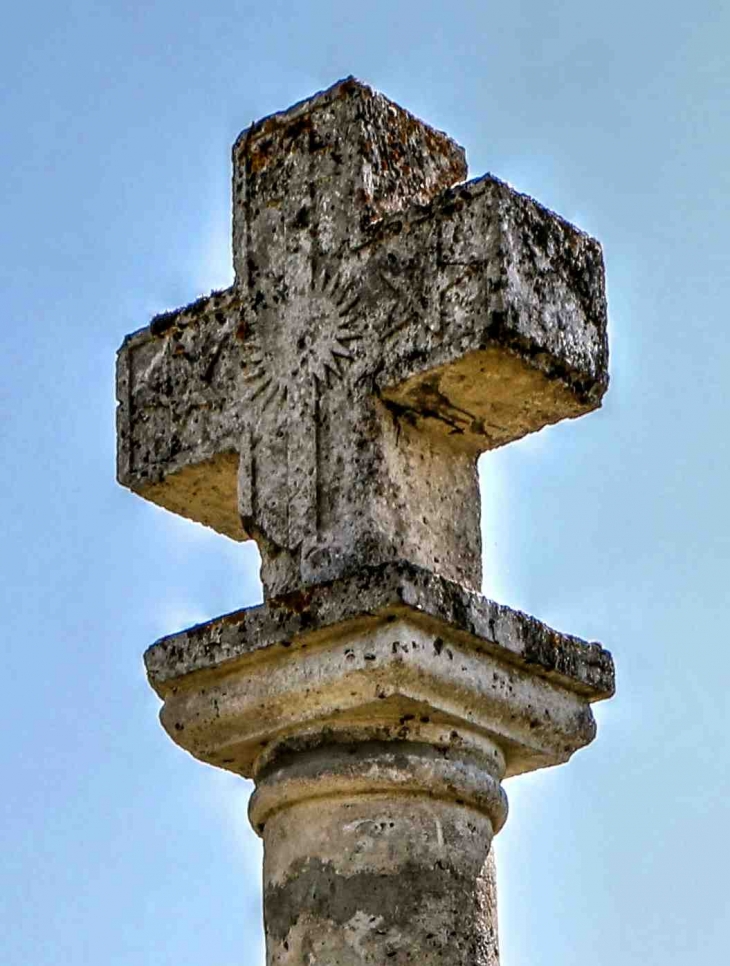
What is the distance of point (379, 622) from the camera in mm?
5770

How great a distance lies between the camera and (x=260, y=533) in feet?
20.8

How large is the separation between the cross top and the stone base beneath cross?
0.85ft

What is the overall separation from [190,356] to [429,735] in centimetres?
153

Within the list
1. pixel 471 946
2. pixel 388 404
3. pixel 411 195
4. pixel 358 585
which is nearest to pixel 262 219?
pixel 411 195

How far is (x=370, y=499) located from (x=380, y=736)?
631 millimetres

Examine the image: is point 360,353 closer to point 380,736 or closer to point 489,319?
point 489,319

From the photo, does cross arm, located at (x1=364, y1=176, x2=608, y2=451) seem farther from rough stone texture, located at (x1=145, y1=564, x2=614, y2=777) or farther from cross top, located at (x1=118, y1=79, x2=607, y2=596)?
rough stone texture, located at (x1=145, y1=564, x2=614, y2=777)

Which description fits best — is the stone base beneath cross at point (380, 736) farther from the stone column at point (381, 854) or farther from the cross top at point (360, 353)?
the cross top at point (360, 353)

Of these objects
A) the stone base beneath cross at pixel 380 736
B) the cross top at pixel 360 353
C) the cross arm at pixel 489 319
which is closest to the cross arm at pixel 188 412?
the cross top at pixel 360 353

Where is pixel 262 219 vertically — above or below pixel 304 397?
above

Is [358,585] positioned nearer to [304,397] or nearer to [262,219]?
[304,397]

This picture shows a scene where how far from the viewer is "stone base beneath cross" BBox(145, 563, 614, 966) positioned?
572 cm

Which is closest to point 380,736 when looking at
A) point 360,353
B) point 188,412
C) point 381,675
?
point 381,675

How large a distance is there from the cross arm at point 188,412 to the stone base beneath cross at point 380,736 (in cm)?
70
